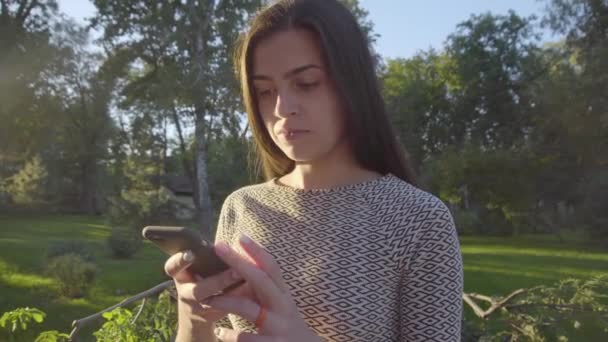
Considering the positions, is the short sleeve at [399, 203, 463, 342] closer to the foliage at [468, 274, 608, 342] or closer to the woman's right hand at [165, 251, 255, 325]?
the woman's right hand at [165, 251, 255, 325]

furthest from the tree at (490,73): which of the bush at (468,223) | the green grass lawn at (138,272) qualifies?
the green grass lawn at (138,272)

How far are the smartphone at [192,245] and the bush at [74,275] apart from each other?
10.7m

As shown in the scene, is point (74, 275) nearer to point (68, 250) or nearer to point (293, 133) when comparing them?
point (68, 250)

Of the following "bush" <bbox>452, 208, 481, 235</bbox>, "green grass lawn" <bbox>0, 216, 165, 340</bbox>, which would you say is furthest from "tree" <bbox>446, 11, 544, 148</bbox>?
"green grass lawn" <bbox>0, 216, 165, 340</bbox>

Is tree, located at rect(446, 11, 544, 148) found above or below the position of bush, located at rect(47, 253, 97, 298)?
above

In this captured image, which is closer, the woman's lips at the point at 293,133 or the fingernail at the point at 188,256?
the fingernail at the point at 188,256

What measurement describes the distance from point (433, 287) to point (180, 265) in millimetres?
597

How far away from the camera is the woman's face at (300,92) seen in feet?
4.25

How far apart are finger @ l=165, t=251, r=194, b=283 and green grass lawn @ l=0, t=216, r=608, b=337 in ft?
24.2

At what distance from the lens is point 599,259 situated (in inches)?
510

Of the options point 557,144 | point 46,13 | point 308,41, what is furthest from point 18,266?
point 557,144

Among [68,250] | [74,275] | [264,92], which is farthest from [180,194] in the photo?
[264,92]

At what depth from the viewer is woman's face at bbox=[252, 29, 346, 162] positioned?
1.29 meters

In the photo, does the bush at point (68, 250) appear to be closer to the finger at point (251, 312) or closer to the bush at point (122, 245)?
the bush at point (122, 245)
